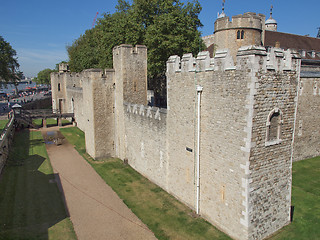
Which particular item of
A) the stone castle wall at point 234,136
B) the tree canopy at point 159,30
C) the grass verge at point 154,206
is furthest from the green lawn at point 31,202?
the tree canopy at point 159,30

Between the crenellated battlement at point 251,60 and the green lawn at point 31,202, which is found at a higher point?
the crenellated battlement at point 251,60

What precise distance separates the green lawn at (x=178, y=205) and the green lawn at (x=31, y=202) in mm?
3077

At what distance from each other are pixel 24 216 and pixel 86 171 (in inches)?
222

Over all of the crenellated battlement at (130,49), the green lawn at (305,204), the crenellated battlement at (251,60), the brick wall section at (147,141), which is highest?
the crenellated battlement at (130,49)

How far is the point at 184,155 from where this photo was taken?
1220 centimetres

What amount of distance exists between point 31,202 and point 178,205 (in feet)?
24.5

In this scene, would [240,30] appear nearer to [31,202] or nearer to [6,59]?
[31,202]

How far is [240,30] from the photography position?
94.6ft

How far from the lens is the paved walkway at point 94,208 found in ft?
34.6

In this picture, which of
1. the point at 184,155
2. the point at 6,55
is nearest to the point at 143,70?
the point at 184,155

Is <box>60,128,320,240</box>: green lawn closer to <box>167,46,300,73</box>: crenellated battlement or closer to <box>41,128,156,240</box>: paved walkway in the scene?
<box>41,128,156,240</box>: paved walkway

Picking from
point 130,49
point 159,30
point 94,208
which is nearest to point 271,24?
point 159,30

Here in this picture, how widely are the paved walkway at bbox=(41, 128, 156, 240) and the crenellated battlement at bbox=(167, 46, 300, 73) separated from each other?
7118 mm

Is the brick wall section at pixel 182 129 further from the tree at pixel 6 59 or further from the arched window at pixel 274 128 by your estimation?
the tree at pixel 6 59
